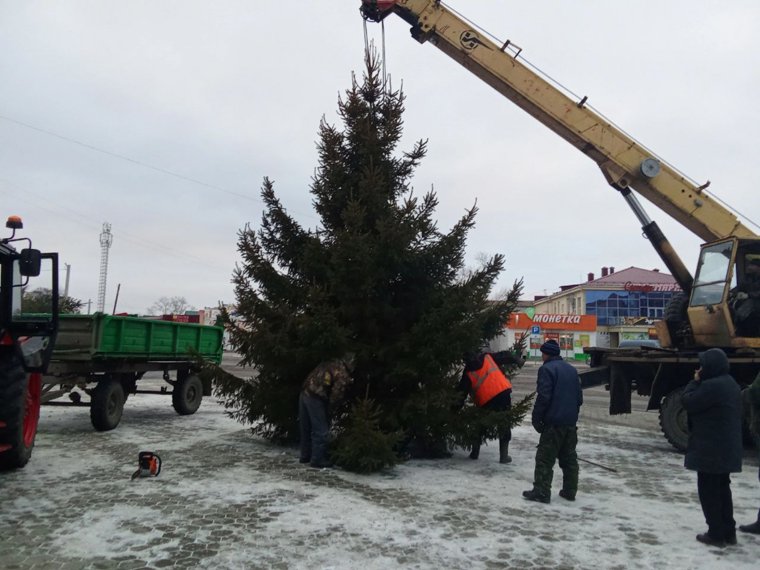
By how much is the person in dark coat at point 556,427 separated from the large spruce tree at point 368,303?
1.42 meters

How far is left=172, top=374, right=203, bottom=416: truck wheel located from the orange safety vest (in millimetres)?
6078

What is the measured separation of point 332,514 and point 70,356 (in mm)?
5590

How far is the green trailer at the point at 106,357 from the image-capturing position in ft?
28.9

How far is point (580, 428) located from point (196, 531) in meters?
8.92

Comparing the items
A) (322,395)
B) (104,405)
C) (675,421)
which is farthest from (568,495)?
(104,405)

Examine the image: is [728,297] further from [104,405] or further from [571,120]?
[104,405]

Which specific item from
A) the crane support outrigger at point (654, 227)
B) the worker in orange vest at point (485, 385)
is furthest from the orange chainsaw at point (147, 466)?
the crane support outrigger at point (654, 227)

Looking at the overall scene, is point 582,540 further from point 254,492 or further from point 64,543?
point 64,543

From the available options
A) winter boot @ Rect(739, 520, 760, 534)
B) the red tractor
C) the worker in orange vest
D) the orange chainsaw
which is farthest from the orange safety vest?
the red tractor

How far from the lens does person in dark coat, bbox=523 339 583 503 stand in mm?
6027

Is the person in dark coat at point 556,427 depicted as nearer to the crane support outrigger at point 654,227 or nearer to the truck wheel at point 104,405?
the crane support outrigger at point 654,227

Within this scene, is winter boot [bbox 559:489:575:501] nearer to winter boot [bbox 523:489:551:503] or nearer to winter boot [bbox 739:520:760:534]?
winter boot [bbox 523:489:551:503]

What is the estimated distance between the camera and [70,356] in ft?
28.9

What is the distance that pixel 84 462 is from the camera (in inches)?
280
